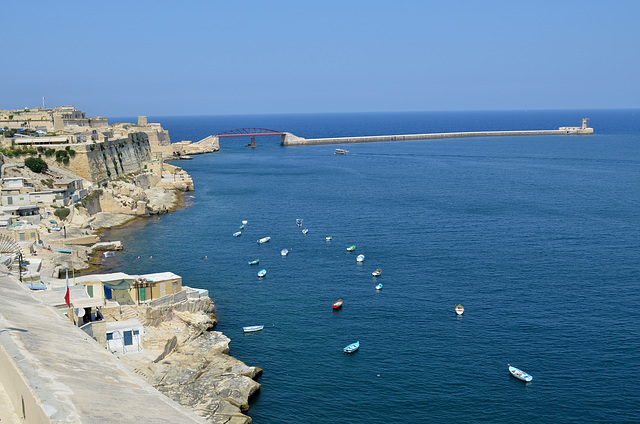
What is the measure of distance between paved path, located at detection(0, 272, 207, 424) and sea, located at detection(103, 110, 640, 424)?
8.11m

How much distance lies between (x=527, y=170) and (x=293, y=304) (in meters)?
84.9

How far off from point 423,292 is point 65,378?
29.7m

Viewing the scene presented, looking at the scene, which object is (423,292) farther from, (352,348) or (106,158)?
(106,158)

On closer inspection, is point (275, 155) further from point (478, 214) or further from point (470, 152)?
point (478, 214)

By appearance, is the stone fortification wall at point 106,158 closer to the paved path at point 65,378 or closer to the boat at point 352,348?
the boat at point 352,348

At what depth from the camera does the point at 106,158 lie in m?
90.6

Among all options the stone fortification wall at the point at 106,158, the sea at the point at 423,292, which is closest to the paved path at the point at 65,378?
the sea at the point at 423,292

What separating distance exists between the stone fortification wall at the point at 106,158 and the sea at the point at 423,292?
12671 millimetres

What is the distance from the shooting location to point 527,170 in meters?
117

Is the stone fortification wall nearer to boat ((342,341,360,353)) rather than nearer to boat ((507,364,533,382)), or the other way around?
boat ((342,341,360,353))

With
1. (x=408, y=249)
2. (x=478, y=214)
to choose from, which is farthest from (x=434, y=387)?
(x=478, y=214)

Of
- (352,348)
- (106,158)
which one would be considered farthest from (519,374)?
(106,158)

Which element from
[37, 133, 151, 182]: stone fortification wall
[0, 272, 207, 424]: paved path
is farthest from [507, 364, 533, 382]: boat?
[37, 133, 151, 182]: stone fortification wall

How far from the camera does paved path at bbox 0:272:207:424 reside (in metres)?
17.0
